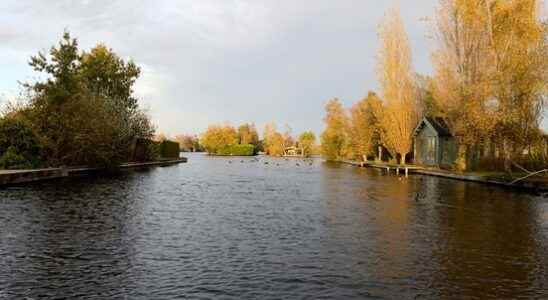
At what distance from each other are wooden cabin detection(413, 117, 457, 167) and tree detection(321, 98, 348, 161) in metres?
23.7

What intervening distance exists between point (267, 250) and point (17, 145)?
972 inches

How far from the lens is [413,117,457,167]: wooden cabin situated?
138 feet

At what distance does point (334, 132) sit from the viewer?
72.8 m

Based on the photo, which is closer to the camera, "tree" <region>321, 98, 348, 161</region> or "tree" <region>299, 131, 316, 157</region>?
"tree" <region>321, 98, 348, 161</region>

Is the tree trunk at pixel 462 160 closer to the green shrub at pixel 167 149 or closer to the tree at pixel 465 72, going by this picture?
the tree at pixel 465 72

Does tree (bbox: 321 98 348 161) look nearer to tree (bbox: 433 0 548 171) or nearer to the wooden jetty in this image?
the wooden jetty

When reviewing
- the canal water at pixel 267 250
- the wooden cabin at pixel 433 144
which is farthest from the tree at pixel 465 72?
the canal water at pixel 267 250

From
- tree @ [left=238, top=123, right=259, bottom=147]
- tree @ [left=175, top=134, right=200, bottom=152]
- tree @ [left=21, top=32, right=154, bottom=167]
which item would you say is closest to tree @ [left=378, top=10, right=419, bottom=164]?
tree @ [left=21, top=32, right=154, bottom=167]

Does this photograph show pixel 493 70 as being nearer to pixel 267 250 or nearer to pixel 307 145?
pixel 267 250

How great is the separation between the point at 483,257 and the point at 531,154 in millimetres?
25608

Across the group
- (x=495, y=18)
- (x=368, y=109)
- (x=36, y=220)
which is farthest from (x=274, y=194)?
(x=368, y=109)

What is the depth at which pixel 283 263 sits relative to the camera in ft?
25.0

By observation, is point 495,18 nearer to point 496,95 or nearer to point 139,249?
point 496,95

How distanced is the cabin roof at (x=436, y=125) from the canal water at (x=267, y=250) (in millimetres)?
27057
